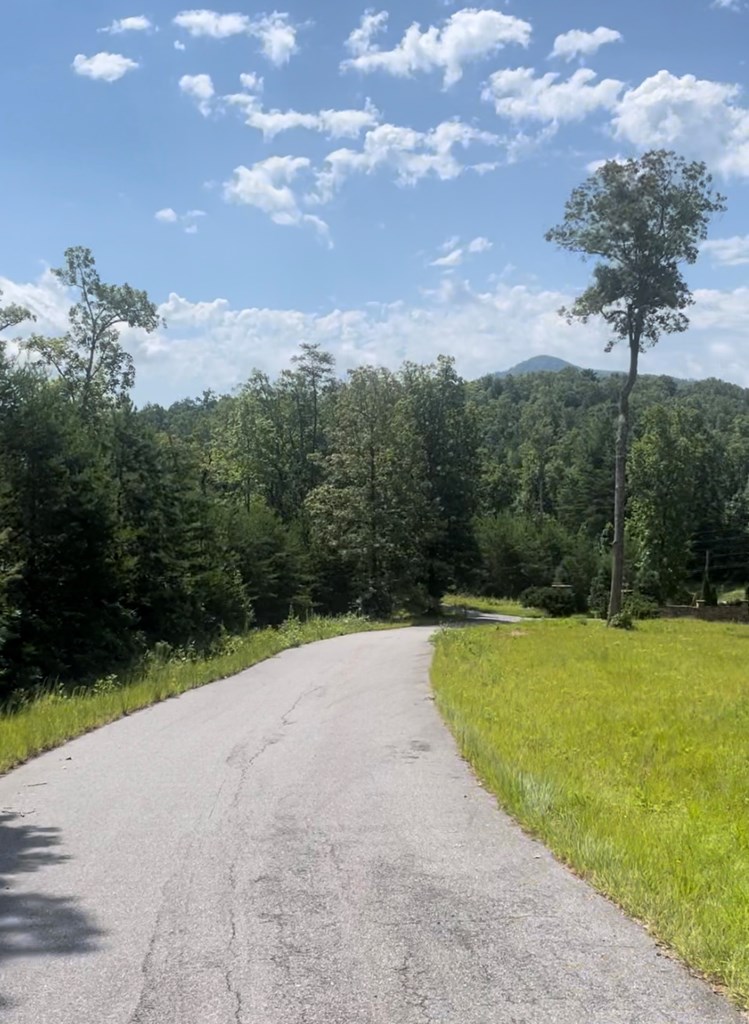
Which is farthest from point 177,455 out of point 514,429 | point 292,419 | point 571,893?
point 514,429

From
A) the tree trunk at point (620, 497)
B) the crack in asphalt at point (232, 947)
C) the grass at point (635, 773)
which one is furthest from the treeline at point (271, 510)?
the crack in asphalt at point (232, 947)

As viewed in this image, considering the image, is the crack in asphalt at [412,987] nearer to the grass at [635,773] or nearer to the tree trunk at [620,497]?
the grass at [635,773]

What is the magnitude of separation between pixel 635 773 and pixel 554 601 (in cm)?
5331

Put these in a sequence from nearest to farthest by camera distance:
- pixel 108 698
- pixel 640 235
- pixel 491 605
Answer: pixel 108 698 → pixel 640 235 → pixel 491 605

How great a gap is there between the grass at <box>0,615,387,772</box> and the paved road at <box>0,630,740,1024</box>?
139 centimetres

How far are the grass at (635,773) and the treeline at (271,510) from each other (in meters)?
10.4

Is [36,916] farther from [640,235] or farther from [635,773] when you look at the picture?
[640,235]

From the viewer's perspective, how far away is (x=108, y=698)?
15.3 meters

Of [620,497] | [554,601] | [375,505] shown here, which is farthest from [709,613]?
[375,505]

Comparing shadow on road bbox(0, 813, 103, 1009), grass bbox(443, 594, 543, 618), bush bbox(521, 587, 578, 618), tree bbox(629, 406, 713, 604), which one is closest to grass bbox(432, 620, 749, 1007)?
shadow on road bbox(0, 813, 103, 1009)

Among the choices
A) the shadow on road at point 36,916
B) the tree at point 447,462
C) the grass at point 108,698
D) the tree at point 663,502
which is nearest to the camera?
the shadow on road at point 36,916

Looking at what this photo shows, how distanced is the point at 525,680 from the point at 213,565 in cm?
2030

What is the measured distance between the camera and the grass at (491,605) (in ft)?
198

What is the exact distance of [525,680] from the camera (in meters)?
17.1
